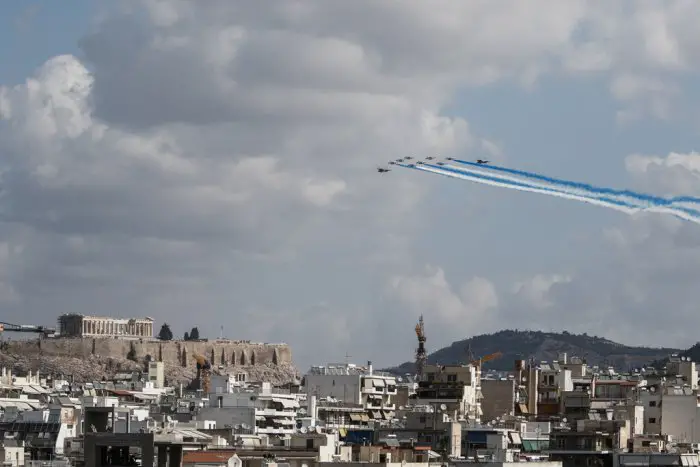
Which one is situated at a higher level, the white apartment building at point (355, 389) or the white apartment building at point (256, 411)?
the white apartment building at point (355, 389)

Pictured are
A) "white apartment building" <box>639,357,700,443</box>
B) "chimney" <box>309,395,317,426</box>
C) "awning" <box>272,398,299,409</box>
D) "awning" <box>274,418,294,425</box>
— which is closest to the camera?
"white apartment building" <box>639,357,700,443</box>

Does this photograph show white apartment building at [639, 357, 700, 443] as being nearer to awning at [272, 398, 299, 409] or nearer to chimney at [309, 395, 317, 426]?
chimney at [309, 395, 317, 426]

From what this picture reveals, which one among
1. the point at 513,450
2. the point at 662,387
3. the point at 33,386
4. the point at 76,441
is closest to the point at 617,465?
the point at 513,450

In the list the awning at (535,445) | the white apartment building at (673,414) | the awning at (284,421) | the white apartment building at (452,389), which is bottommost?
the awning at (535,445)

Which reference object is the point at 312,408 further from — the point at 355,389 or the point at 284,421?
the point at 355,389

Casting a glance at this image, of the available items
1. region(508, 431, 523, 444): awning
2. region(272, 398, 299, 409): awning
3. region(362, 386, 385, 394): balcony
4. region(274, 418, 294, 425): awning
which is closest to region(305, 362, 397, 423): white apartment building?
region(362, 386, 385, 394): balcony

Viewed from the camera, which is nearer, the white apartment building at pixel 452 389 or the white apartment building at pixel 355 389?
the white apartment building at pixel 452 389

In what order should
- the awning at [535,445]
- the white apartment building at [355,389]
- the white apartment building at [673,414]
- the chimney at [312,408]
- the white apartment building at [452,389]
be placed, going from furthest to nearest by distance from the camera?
the white apartment building at [355,389] → the white apartment building at [452,389] → the chimney at [312,408] → the white apartment building at [673,414] → the awning at [535,445]

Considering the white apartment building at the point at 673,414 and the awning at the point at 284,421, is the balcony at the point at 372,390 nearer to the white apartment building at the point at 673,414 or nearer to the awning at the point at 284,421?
the awning at the point at 284,421

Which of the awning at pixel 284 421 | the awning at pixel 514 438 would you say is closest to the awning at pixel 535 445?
the awning at pixel 514 438

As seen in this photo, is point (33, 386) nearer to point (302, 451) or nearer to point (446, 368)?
point (446, 368)
